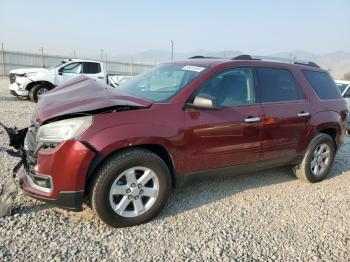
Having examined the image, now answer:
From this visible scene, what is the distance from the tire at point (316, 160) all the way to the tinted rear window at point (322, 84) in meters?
0.61

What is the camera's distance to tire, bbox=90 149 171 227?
3246 millimetres

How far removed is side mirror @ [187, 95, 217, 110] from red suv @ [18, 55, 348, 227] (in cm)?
1

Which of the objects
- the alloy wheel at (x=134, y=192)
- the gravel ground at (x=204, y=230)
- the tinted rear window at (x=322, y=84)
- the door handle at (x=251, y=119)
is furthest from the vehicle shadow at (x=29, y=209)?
the tinted rear window at (x=322, y=84)

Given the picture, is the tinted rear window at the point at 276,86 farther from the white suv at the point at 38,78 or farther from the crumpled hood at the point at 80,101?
the white suv at the point at 38,78

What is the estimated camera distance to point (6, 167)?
4.82 m

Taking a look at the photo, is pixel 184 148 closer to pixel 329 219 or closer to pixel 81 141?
pixel 81 141

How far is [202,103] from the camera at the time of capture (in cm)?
362

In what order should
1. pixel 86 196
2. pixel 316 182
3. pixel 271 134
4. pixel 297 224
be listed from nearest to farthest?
pixel 86 196 < pixel 297 224 < pixel 271 134 < pixel 316 182

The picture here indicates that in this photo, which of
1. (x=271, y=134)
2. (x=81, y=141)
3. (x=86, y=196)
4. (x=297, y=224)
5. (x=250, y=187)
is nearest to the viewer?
(x=81, y=141)

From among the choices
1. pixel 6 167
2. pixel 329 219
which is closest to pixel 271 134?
pixel 329 219

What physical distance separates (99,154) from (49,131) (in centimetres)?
50

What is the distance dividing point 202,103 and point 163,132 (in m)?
0.52

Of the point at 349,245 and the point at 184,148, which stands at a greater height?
the point at 184,148

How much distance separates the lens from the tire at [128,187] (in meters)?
3.25
